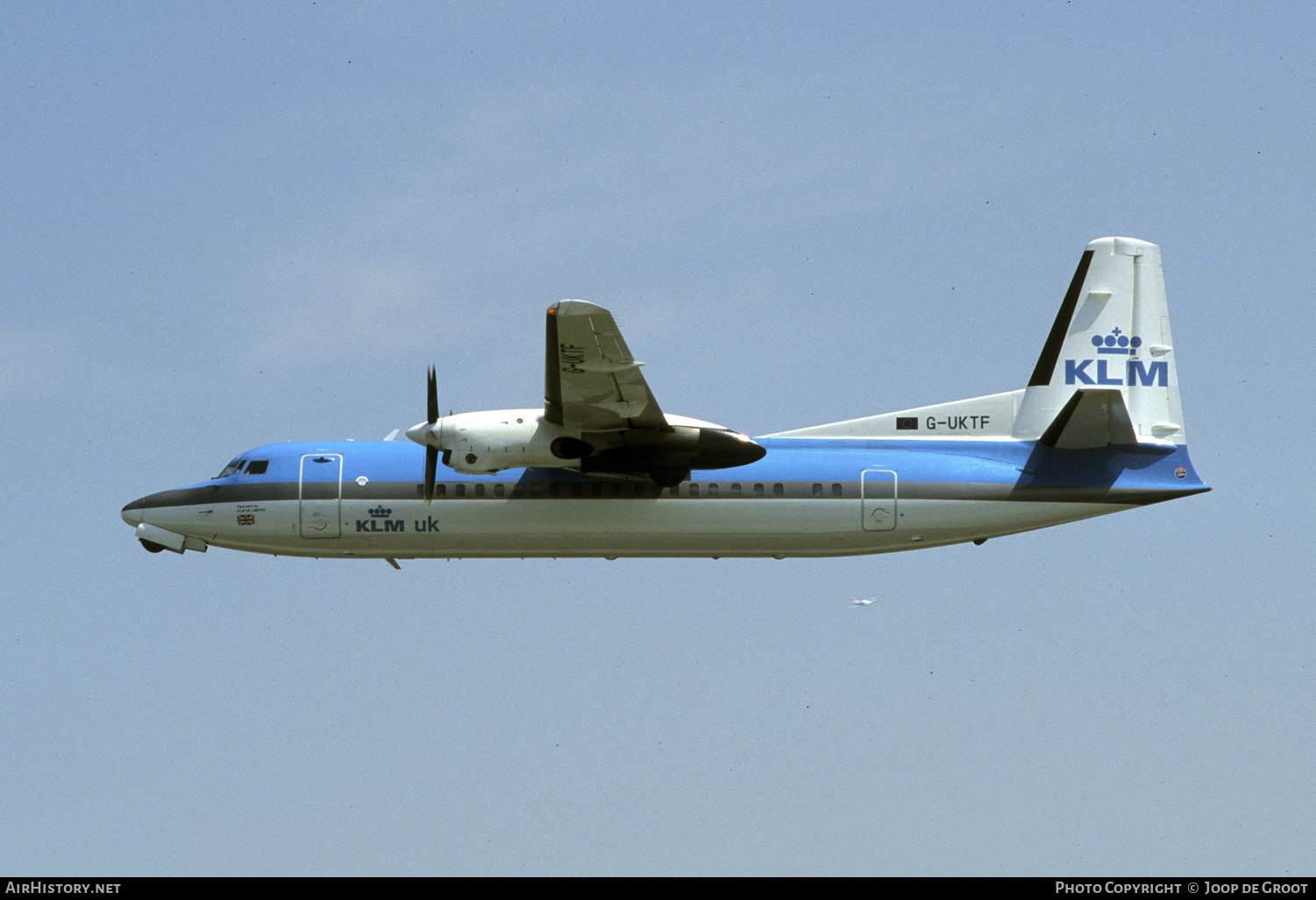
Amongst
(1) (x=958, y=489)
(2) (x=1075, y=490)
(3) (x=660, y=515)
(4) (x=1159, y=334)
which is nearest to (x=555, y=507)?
(3) (x=660, y=515)

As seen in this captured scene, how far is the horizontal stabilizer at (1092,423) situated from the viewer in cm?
3086

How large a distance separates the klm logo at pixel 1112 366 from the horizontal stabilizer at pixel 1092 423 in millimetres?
1824

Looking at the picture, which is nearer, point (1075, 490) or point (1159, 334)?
point (1075, 490)

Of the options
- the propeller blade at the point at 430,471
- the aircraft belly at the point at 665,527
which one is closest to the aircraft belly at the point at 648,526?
the aircraft belly at the point at 665,527

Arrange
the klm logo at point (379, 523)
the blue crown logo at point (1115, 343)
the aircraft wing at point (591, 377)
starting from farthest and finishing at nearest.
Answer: the blue crown logo at point (1115, 343) → the klm logo at point (379, 523) → the aircraft wing at point (591, 377)

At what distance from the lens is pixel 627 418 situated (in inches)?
1160

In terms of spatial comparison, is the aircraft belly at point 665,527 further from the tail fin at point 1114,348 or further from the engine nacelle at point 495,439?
the tail fin at point 1114,348

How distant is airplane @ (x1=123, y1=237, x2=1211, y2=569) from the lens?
3019cm

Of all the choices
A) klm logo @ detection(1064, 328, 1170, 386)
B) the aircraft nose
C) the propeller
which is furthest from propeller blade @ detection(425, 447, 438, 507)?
klm logo @ detection(1064, 328, 1170, 386)

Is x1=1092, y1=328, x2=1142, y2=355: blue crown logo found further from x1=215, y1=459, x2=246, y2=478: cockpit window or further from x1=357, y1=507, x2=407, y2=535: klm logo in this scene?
x1=215, y1=459, x2=246, y2=478: cockpit window

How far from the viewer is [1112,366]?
110 ft
